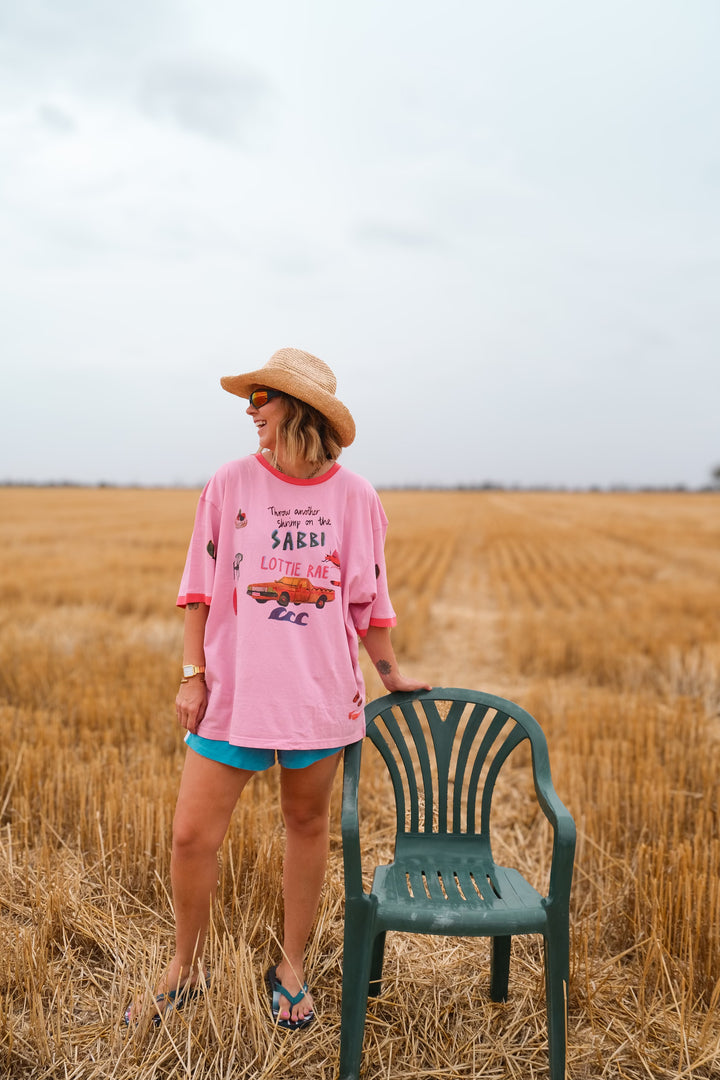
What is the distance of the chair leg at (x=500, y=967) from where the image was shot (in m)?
2.48

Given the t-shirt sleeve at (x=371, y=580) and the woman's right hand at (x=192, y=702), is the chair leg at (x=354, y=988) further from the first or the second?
the t-shirt sleeve at (x=371, y=580)

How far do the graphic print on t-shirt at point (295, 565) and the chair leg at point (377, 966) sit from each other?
1.19m

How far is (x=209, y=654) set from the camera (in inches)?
86.1

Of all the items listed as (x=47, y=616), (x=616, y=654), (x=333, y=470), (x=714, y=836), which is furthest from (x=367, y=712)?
(x=47, y=616)

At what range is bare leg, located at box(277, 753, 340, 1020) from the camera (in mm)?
2240

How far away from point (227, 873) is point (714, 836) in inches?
98.3

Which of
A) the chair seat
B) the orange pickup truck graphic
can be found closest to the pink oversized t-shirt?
the orange pickup truck graphic

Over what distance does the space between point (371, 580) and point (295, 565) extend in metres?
0.26

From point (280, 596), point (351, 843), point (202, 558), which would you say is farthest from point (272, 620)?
point (351, 843)

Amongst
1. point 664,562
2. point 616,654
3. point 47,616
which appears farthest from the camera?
point 664,562

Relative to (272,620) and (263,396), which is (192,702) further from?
(263,396)

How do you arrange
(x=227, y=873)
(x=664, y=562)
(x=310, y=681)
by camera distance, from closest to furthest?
(x=310, y=681) < (x=227, y=873) < (x=664, y=562)

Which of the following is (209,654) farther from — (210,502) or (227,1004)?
(227,1004)

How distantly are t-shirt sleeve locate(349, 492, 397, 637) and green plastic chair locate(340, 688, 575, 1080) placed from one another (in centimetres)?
28
